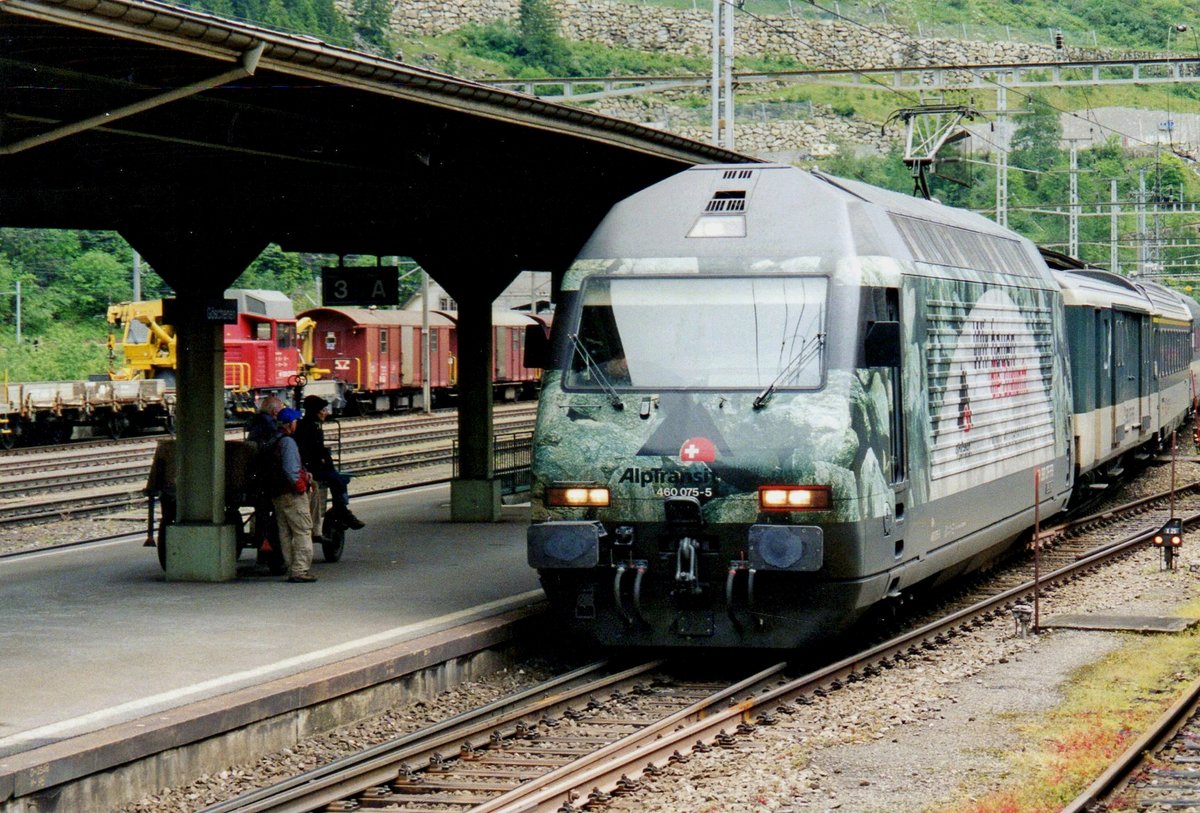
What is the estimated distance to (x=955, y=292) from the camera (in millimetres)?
12859

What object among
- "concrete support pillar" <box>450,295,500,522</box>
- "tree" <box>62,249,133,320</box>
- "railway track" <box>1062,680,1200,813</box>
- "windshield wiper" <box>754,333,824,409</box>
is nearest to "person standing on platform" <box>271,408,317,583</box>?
"windshield wiper" <box>754,333,824,409</box>

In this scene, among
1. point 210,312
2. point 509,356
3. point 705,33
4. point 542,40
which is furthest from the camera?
point 542,40

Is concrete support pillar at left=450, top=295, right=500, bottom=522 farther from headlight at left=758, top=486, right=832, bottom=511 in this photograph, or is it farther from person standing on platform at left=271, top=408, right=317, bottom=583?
headlight at left=758, top=486, right=832, bottom=511

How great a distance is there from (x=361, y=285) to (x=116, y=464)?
46.9 ft

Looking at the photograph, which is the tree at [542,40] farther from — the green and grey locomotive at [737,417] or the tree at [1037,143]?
the green and grey locomotive at [737,417]

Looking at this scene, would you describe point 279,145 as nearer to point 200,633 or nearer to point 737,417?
point 200,633

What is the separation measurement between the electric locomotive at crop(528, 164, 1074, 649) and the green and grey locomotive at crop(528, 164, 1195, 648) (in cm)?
1

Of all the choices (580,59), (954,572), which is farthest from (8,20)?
(580,59)

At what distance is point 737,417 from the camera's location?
10719 millimetres

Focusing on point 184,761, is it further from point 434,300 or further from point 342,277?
point 434,300

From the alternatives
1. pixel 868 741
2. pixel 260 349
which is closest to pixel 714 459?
pixel 868 741

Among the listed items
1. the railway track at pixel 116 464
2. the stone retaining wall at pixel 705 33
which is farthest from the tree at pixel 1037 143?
the railway track at pixel 116 464

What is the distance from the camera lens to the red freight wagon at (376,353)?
46000 mm

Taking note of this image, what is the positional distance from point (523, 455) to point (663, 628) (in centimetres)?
1507
